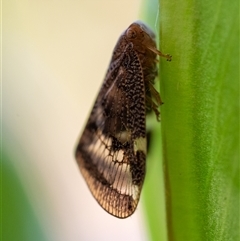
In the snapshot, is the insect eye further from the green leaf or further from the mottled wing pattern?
the green leaf

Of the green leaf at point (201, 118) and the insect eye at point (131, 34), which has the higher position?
the insect eye at point (131, 34)

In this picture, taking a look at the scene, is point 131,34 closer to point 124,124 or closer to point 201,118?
point 124,124

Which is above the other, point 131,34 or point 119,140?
point 131,34

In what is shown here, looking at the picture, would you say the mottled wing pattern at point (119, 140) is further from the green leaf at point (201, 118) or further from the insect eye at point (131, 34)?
the green leaf at point (201, 118)

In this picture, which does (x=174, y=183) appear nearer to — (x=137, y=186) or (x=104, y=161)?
(x=137, y=186)

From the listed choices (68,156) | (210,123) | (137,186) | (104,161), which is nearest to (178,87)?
(210,123)

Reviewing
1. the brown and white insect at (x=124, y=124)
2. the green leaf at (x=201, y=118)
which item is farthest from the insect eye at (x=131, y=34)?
the green leaf at (x=201, y=118)

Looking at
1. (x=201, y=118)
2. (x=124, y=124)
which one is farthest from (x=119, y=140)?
(x=201, y=118)
